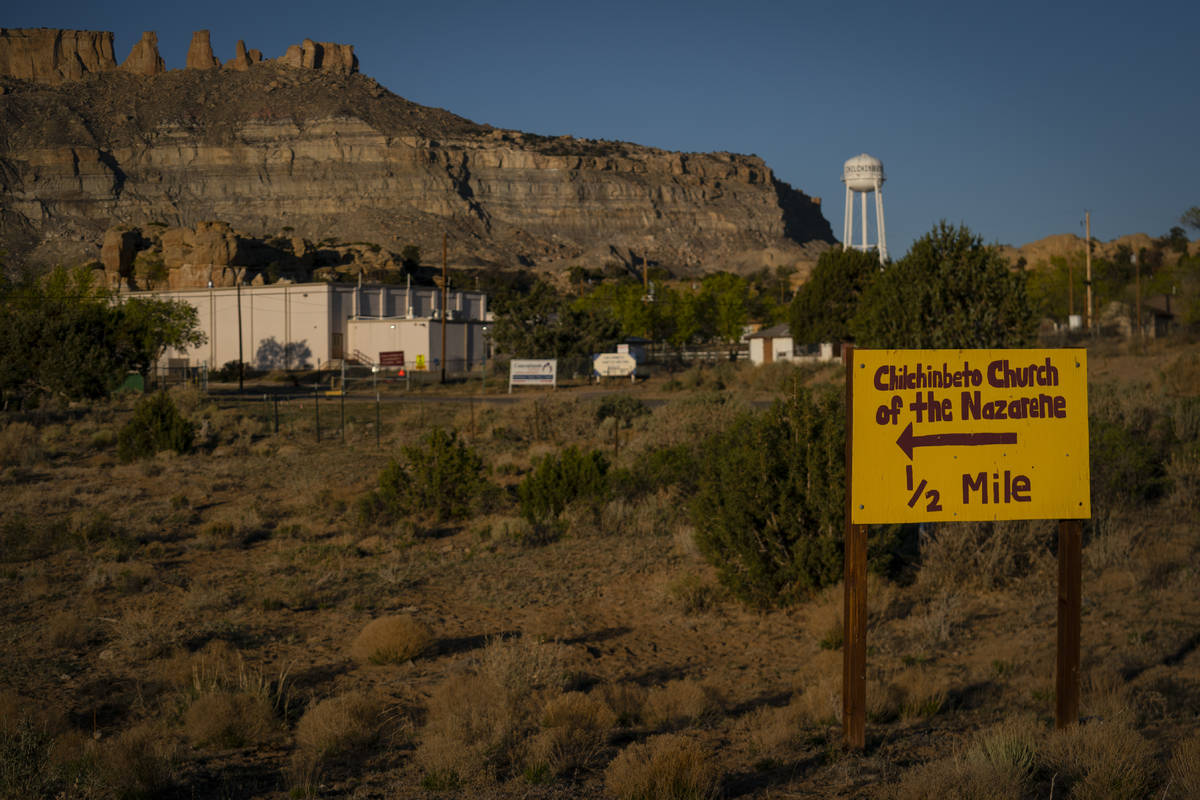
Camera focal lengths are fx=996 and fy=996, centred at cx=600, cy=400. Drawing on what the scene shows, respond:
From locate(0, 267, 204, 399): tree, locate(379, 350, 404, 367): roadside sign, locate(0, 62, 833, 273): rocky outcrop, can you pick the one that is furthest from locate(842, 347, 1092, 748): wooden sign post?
locate(0, 62, 833, 273): rocky outcrop

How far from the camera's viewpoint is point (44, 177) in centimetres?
15725

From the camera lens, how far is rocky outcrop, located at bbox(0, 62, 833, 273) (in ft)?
516

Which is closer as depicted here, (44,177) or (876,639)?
(876,639)

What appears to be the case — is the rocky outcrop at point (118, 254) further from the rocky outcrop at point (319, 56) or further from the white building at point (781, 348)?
the rocky outcrop at point (319, 56)

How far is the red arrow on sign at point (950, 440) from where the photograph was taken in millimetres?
5770

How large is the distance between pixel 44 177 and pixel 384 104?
59.3 metres

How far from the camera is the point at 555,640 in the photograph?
9.77 m

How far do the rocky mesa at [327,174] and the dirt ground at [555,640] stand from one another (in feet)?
439

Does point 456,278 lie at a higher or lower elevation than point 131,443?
higher

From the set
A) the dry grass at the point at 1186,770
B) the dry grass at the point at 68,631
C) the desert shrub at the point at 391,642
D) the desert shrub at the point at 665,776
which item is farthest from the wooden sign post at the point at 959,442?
the dry grass at the point at 68,631

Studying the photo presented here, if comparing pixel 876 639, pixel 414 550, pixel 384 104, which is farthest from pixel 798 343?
pixel 384 104

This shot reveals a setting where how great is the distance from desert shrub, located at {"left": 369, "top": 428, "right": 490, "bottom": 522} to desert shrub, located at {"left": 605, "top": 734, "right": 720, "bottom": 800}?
12.2m

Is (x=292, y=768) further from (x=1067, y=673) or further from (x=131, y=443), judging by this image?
A: (x=131, y=443)

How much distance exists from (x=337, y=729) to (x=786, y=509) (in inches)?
236
